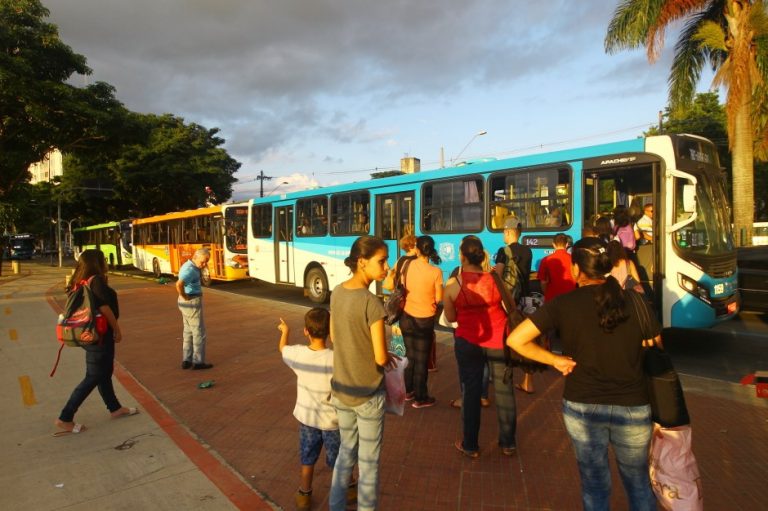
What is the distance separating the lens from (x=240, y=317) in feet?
36.7

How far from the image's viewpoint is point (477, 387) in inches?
156

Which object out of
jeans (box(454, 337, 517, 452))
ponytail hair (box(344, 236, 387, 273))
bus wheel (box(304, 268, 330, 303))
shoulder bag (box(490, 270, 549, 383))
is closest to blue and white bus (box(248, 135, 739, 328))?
bus wheel (box(304, 268, 330, 303))

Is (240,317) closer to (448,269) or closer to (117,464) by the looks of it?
(448,269)

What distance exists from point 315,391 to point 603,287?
1.81 metres

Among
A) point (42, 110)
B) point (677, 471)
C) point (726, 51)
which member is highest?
point (726, 51)

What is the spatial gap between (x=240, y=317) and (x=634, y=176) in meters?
8.14

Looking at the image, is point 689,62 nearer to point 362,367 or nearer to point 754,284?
point 754,284

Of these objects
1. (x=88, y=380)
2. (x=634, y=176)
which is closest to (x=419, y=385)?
(x=88, y=380)

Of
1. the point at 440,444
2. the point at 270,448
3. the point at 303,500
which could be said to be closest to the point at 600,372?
the point at 303,500

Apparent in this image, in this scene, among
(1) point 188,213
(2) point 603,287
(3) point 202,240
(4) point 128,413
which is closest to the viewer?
(2) point 603,287

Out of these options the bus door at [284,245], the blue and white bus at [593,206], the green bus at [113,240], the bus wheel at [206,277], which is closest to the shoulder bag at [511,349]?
the blue and white bus at [593,206]

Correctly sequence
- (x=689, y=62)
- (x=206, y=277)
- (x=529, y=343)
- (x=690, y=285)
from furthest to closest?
(x=206, y=277), (x=689, y=62), (x=690, y=285), (x=529, y=343)

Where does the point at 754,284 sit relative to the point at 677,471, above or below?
above

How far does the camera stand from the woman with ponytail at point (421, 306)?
4961 millimetres
